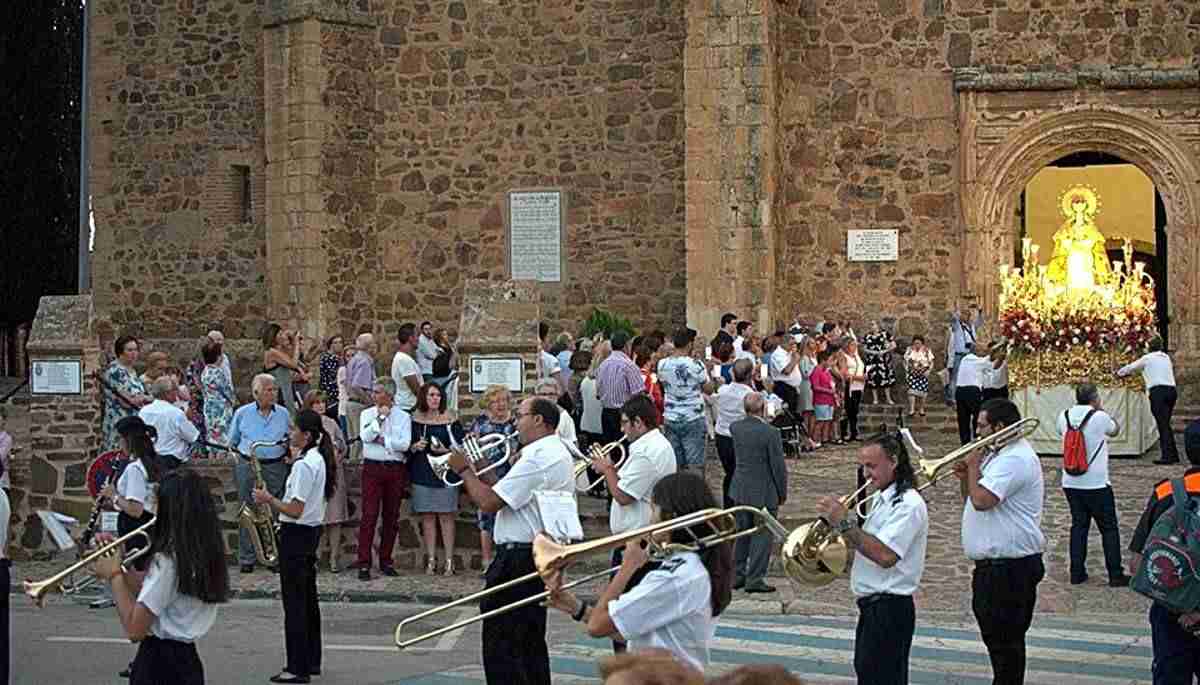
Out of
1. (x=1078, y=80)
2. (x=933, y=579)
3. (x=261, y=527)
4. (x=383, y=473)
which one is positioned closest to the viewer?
(x=261, y=527)

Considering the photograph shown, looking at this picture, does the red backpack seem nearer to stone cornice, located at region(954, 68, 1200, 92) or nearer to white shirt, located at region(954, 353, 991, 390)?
white shirt, located at region(954, 353, 991, 390)

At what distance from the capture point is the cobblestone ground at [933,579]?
12.7 metres

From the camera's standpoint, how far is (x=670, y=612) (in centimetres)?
657

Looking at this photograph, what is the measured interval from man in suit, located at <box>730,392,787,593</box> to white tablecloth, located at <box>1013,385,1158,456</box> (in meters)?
6.35

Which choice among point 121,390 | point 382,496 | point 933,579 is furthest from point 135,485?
point 933,579

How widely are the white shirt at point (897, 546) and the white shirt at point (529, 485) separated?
1.65 meters

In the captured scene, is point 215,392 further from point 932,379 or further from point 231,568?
point 932,379

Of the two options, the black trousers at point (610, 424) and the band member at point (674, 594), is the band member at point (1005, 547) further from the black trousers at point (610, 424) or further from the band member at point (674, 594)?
the black trousers at point (610, 424)

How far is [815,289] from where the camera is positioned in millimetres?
22656

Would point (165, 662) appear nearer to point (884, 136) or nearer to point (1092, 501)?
point (1092, 501)

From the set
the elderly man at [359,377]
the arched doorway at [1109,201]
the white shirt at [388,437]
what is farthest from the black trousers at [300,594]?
the arched doorway at [1109,201]

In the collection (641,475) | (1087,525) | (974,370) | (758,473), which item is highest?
(974,370)

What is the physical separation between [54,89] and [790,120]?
14.1 metres

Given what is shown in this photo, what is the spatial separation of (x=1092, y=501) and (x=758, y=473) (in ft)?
7.75
